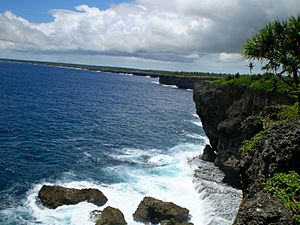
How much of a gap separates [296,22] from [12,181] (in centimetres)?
3147

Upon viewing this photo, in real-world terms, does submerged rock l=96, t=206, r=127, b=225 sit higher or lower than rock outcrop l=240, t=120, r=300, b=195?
lower

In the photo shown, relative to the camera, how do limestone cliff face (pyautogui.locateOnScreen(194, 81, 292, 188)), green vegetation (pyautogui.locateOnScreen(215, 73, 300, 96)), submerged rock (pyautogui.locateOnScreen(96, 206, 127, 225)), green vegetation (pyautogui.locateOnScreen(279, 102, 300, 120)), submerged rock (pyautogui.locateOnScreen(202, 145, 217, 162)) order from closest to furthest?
1. green vegetation (pyautogui.locateOnScreen(279, 102, 300, 120))
2. submerged rock (pyautogui.locateOnScreen(96, 206, 127, 225))
3. green vegetation (pyautogui.locateOnScreen(215, 73, 300, 96))
4. limestone cliff face (pyautogui.locateOnScreen(194, 81, 292, 188))
5. submerged rock (pyautogui.locateOnScreen(202, 145, 217, 162))

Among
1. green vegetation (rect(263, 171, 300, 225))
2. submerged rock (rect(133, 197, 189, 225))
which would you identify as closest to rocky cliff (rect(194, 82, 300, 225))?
green vegetation (rect(263, 171, 300, 225))

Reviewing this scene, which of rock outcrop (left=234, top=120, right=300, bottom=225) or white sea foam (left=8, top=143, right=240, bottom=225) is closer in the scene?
rock outcrop (left=234, top=120, right=300, bottom=225)

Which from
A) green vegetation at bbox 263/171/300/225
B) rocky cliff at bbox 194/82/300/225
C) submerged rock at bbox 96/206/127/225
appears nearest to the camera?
rocky cliff at bbox 194/82/300/225

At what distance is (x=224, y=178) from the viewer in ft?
139

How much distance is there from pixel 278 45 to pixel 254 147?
10.2 meters

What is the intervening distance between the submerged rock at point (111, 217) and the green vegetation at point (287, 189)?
1930 centimetres

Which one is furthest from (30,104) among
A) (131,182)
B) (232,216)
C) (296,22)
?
(296,22)

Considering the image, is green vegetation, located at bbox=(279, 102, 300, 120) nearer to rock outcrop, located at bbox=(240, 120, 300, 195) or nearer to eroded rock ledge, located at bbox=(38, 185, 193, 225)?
rock outcrop, located at bbox=(240, 120, 300, 195)

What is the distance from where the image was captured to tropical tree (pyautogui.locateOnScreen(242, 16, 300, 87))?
870 inches

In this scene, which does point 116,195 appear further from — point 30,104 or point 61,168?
point 30,104

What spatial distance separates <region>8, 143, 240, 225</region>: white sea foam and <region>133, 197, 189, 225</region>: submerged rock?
0.96m

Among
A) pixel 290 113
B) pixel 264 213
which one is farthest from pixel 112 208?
pixel 264 213
